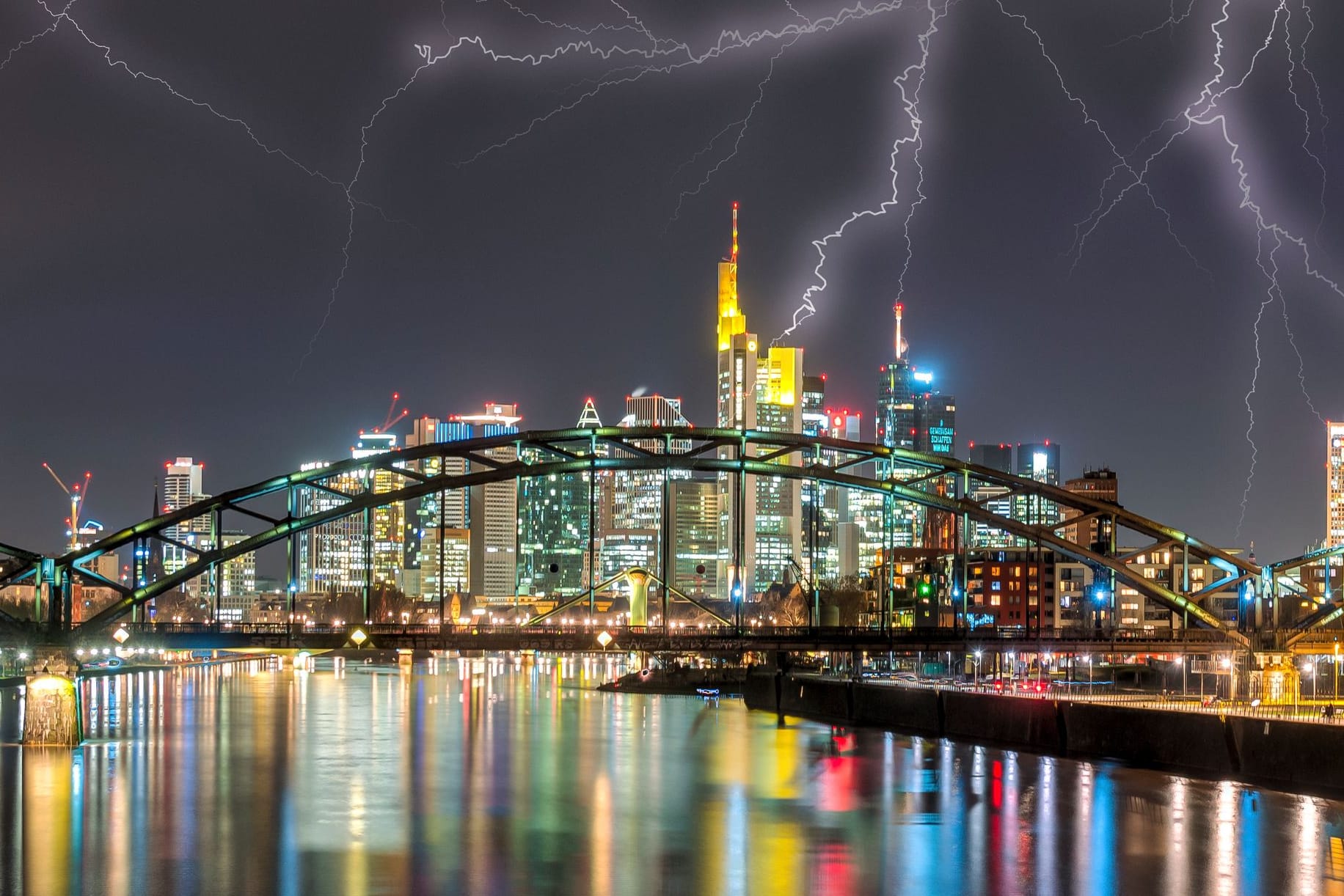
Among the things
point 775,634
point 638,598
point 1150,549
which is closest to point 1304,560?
point 1150,549

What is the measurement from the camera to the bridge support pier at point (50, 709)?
8581cm

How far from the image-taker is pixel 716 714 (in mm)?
126250

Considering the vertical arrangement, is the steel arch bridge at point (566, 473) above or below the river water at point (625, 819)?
above

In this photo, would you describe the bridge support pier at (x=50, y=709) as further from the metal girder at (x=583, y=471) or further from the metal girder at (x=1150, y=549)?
the metal girder at (x=1150, y=549)

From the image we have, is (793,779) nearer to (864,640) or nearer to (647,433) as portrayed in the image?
(864,640)

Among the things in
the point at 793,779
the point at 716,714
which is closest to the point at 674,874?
the point at 793,779

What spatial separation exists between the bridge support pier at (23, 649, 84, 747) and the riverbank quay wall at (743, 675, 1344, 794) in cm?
4728

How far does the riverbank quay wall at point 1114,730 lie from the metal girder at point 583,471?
12.4m

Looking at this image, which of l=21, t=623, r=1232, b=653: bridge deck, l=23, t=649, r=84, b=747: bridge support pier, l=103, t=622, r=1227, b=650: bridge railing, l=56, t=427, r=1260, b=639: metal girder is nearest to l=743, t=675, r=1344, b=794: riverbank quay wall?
l=103, t=622, r=1227, b=650: bridge railing

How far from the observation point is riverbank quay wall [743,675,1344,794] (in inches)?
2643

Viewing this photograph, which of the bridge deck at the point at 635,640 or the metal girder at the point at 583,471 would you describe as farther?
the metal girder at the point at 583,471

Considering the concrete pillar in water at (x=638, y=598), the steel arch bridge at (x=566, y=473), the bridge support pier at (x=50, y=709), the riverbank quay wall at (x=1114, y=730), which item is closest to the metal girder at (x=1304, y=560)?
the steel arch bridge at (x=566, y=473)

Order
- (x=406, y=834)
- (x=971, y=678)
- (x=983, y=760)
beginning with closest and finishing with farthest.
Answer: (x=406, y=834)
(x=983, y=760)
(x=971, y=678)

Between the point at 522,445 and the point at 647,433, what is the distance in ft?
26.3
